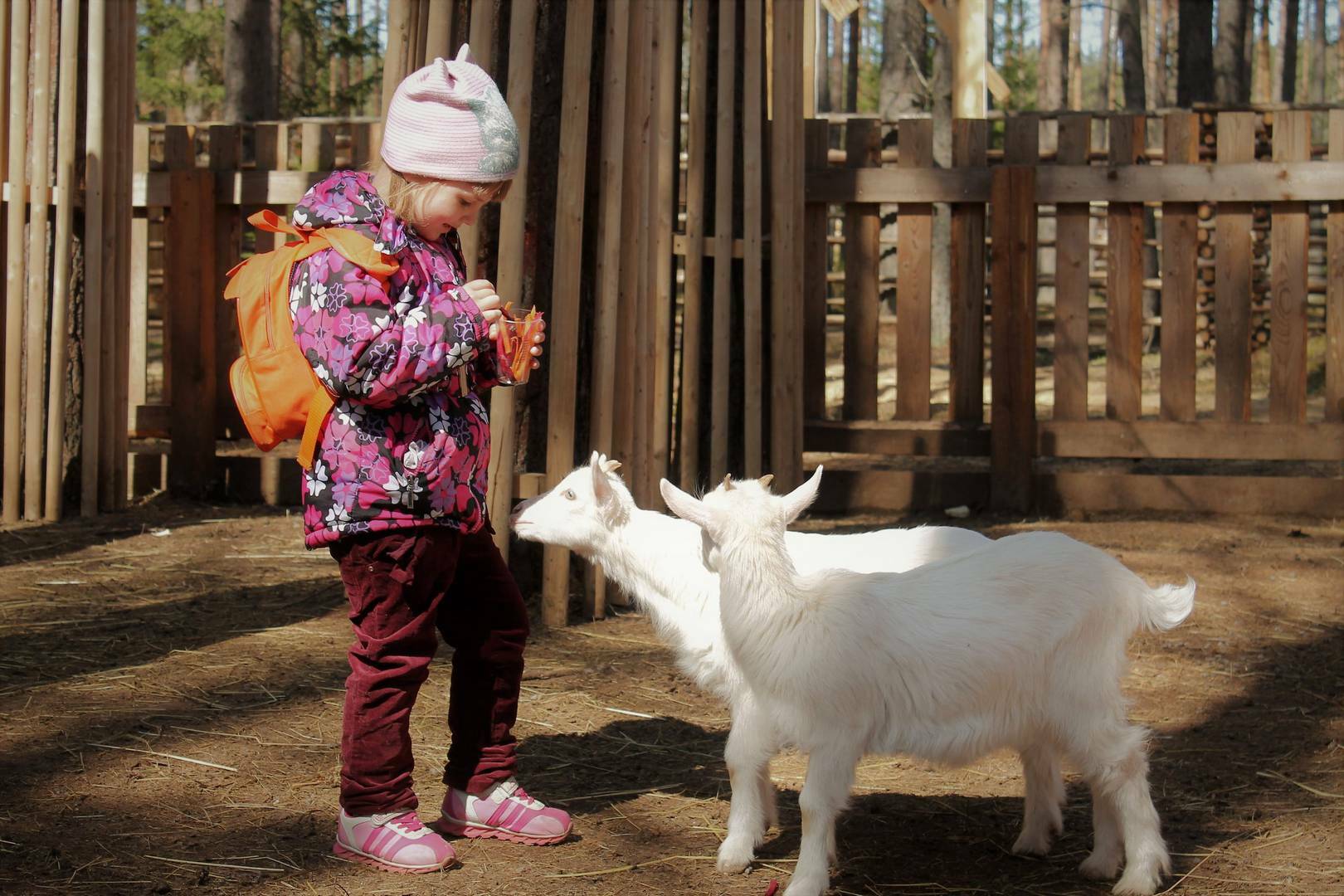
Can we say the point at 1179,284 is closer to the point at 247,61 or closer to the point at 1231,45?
the point at 247,61

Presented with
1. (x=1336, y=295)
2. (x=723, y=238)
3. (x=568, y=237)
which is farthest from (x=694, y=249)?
(x=1336, y=295)

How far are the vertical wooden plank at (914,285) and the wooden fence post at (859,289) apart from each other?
0.10 m

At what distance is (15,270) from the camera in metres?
7.79

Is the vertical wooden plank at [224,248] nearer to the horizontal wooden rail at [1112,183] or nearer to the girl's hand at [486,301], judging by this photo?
the horizontal wooden rail at [1112,183]

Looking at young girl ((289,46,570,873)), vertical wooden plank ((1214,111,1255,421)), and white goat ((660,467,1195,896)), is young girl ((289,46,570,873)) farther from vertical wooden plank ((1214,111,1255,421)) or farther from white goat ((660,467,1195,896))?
vertical wooden plank ((1214,111,1255,421))

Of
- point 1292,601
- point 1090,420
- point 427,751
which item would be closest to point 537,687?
point 427,751

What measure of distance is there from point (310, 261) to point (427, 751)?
6.26 ft

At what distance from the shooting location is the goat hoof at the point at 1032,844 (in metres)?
3.88

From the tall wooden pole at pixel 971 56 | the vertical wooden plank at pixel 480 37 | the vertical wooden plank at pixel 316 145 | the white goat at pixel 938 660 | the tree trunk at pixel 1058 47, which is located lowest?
the white goat at pixel 938 660

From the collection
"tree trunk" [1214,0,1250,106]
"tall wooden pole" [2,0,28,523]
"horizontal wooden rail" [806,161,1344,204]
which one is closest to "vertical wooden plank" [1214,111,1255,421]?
"horizontal wooden rail" [806,161,1344,204]

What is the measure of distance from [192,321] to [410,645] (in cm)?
581

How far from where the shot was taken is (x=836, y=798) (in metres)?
3.43

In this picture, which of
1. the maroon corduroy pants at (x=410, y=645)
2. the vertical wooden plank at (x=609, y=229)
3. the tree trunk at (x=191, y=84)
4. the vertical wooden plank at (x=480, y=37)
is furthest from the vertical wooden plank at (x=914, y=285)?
the tree trunk at (x=191, y=84)

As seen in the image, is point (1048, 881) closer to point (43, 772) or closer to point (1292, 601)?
point (43, 772)
